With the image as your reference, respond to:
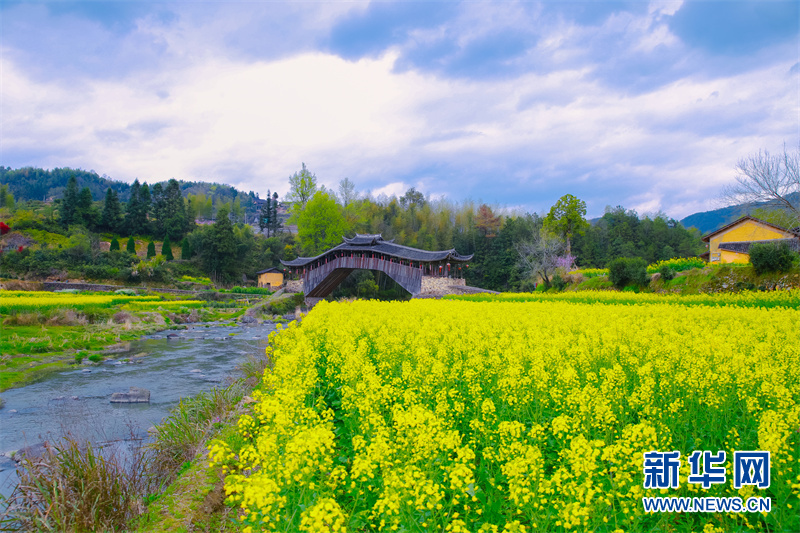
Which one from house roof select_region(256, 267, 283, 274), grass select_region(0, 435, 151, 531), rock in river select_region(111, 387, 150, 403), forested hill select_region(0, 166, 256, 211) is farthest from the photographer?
forested hill select_region(0, 166, 256, 211)

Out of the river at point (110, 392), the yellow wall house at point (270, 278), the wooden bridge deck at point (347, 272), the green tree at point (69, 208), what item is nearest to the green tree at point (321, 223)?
the wooden bridge deck at point (347, 272)

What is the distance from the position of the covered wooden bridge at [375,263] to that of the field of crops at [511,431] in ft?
90.9

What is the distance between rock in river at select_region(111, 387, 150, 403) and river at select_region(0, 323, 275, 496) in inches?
6.8

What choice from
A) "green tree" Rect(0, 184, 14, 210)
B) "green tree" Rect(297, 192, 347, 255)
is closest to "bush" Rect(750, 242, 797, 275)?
"green tree" Rect(297, 192, 347, 255)

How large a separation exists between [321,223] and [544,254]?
85.2 feet

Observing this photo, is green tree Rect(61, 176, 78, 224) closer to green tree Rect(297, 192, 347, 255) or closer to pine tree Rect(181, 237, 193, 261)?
pine tree Rect(181, 237, 193, 261)

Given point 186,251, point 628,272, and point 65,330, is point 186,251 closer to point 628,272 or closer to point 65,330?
point 65,330

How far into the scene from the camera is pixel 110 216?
63781 millimetres

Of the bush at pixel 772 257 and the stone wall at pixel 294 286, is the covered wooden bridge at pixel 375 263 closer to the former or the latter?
the stone wall at pixel 294 286

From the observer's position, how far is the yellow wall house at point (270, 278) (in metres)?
60.0

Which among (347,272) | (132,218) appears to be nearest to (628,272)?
(347,272)

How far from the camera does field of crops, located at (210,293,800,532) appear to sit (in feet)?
Result: 9.05

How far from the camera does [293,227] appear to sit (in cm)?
10200

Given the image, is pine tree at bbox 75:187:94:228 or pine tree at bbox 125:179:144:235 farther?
pine tree at bbox 125:179:144:235
